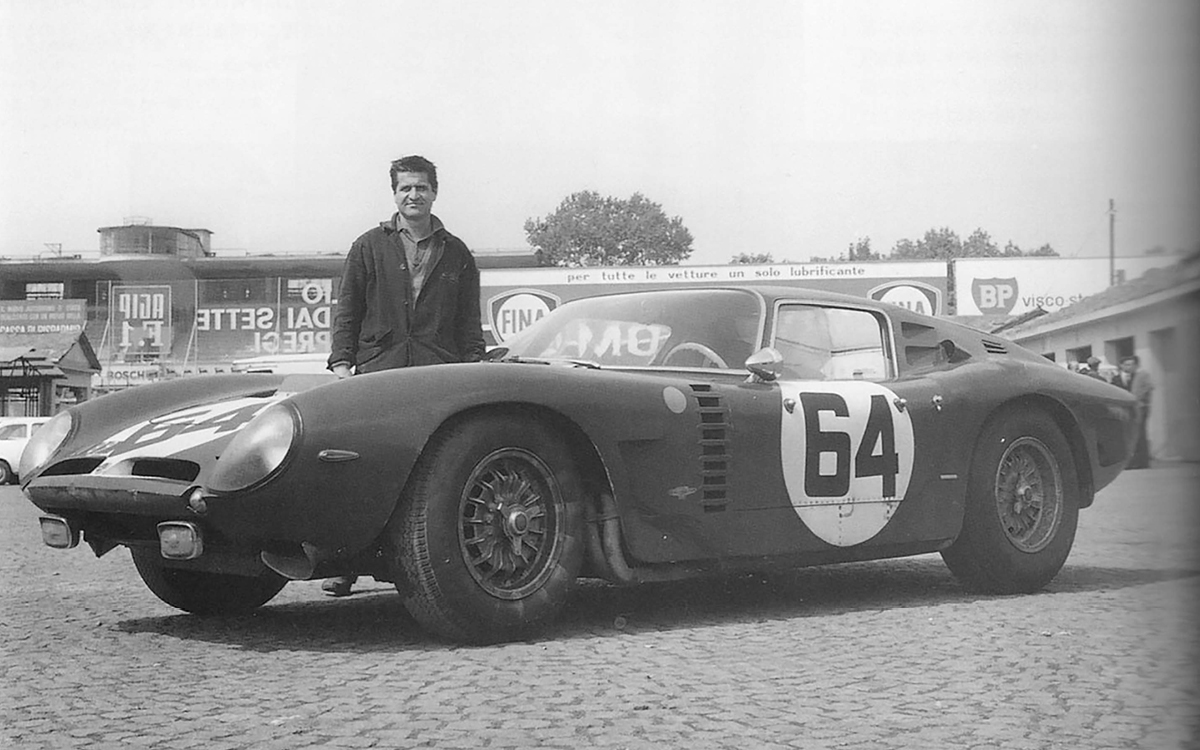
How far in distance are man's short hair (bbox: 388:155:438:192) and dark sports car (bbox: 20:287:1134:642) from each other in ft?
2.51

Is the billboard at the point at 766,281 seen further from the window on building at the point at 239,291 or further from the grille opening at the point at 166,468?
the grille opening at the point at 166,468

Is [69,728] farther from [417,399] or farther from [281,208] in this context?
[281,208]

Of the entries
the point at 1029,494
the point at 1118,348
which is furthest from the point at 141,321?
the point at 1118,348

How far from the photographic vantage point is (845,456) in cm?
472

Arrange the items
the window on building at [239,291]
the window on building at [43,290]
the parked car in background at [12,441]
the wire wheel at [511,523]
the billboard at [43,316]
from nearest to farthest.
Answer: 1. the wire wheel at [511,523]
2. the window on building at [239,291]
3. the parked car in background at [12,441]
4. the window on building at [43,290]
5. the billboard at [43,316]

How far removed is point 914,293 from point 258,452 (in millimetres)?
31396

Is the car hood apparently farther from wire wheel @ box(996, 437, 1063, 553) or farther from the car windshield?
wire wheel @ box(996, 437, 1063, 553)

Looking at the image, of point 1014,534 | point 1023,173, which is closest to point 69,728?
point 1023,173

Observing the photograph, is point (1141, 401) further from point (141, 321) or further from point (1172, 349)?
point (141, 321)

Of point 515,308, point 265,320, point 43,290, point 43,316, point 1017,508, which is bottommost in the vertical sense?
point 1017,508

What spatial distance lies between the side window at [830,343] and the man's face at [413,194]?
1.44m

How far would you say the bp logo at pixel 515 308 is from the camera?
30266 millimetres

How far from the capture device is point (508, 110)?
395 centimetres

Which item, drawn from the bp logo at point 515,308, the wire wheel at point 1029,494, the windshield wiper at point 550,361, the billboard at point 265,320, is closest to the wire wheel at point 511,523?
the windshield wiper at point 550,361
